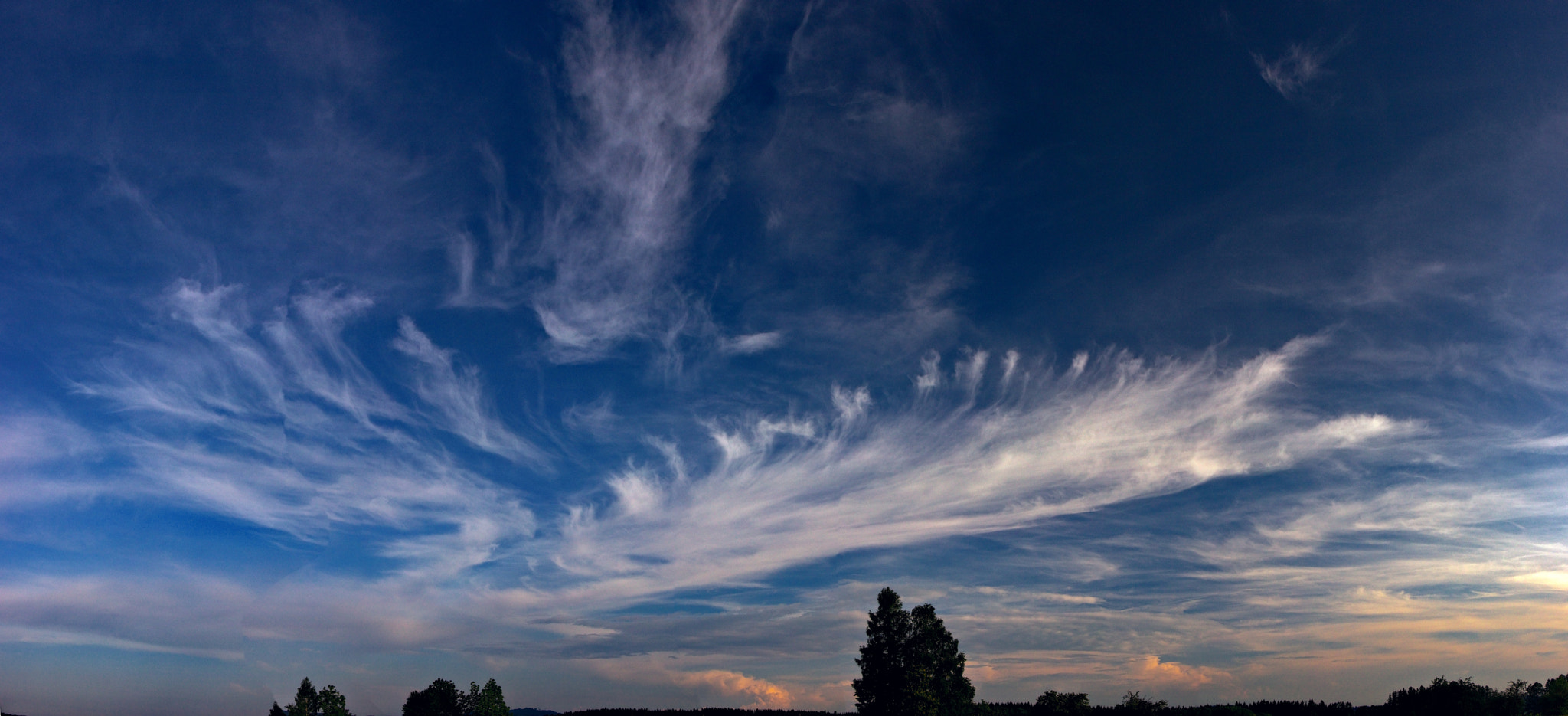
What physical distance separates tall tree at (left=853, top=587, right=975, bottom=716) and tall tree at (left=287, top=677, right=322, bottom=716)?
9846 centimetres

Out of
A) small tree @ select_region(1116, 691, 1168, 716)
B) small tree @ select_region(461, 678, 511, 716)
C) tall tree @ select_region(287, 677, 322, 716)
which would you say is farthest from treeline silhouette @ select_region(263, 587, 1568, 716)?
tall tree @ select_region(287, 677, 322, 716)

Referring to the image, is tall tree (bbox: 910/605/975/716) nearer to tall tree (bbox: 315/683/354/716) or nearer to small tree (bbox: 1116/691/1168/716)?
small tree (bbox: 1116/691/1168/716)

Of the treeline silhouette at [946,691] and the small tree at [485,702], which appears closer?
Result: the treeline silhouette at [946,691]

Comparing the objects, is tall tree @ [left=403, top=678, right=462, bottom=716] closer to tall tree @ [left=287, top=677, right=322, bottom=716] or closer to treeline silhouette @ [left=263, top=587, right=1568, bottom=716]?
tall tree @ [left=287, top=677, right=322, bottom=716]

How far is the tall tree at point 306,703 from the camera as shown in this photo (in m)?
125

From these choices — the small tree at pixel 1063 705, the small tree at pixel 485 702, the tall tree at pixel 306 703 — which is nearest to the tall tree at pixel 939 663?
the small tree at pixel 1063 705

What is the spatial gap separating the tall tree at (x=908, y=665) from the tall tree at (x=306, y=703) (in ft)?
323

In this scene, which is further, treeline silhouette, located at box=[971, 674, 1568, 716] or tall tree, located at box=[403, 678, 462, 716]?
tall tree, located at box=[403, 678, 462, 716]

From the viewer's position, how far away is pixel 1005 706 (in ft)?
431

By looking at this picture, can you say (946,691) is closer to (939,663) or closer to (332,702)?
(939,663)

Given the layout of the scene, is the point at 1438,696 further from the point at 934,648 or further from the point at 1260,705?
the point at 934,648

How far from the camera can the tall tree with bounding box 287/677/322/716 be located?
409 ft

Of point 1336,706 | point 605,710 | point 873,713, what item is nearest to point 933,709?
point 873,713

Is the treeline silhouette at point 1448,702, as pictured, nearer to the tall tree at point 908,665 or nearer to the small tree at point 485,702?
the tall tree at point 908,665
